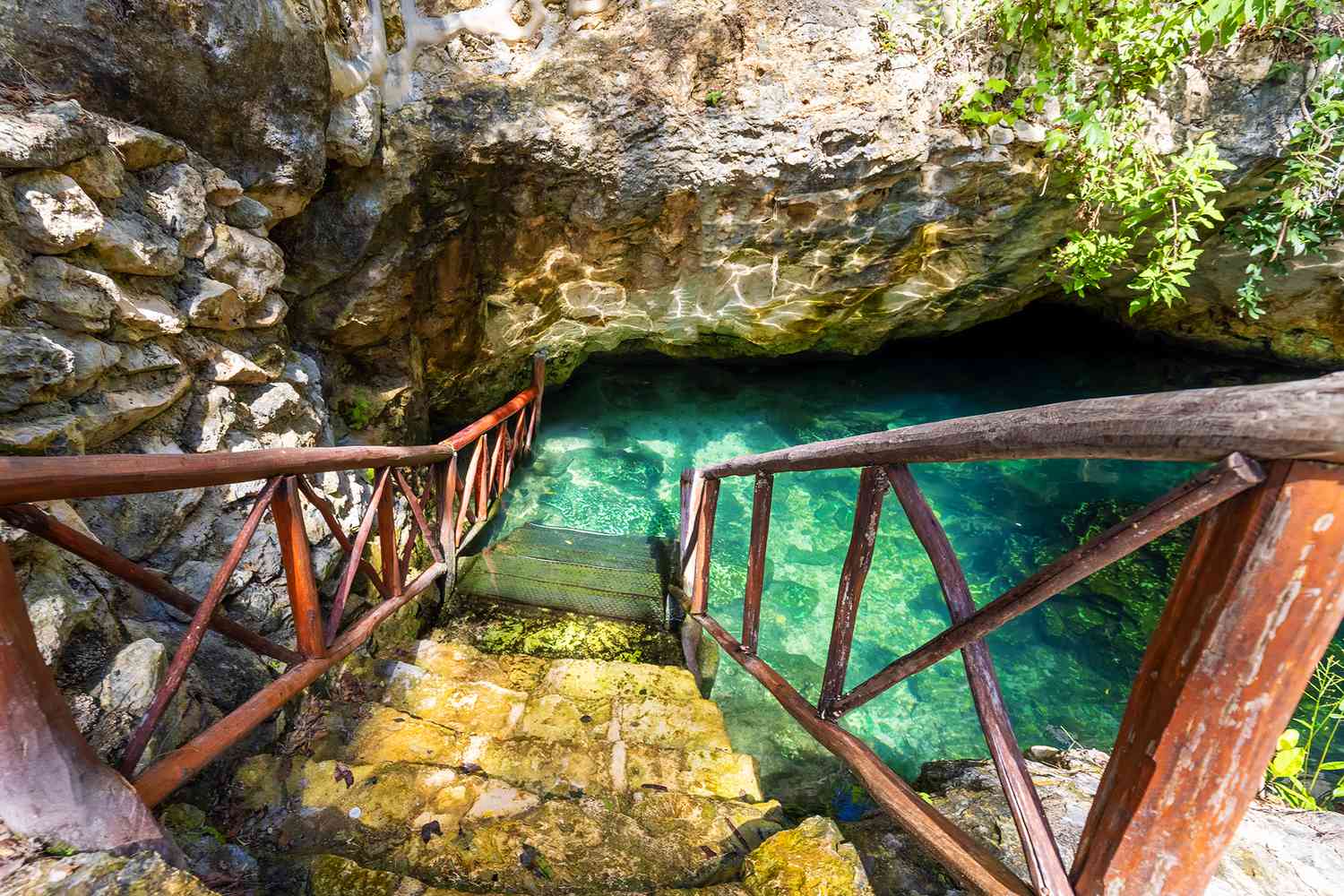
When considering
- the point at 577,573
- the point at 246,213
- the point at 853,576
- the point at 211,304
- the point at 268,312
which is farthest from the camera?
the point at 577,573

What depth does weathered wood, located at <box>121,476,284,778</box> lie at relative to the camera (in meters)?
1.16

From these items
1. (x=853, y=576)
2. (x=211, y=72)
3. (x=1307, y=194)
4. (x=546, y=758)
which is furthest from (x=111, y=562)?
(x=1307, y=194)

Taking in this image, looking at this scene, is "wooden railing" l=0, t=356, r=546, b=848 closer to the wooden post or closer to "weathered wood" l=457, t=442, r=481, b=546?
the wooden post

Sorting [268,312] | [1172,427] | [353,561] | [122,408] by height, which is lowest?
[353,561]

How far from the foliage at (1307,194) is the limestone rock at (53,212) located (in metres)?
6.39

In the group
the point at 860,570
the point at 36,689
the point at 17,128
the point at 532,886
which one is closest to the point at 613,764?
the point at 532,886

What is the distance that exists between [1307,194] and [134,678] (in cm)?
696

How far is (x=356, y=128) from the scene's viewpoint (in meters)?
3.00

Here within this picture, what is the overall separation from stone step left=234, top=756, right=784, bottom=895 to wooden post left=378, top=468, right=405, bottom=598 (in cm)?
88

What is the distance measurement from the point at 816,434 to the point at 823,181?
10.1 ft

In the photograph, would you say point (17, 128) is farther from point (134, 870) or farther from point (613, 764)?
point (613, 764)

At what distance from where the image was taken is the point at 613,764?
2.06m

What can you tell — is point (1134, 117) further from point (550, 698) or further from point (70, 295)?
point (70, 295)

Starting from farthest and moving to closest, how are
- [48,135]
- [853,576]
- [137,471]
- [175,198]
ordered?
[175,198], [48,135], [853,576], [137,471]
